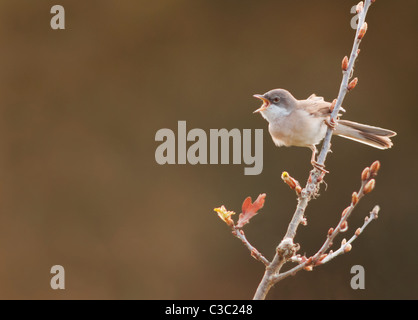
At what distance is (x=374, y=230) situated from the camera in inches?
171

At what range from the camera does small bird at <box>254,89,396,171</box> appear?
2225mm

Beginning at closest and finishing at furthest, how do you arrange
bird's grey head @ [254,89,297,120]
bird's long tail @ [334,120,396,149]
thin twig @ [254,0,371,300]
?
thin twig @ [254,0,371,300], bird's long tail @ [334,120,396,149], bird's grey head @ [254,89,297,120]

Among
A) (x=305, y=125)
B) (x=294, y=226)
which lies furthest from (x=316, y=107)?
(x=294, y=226)

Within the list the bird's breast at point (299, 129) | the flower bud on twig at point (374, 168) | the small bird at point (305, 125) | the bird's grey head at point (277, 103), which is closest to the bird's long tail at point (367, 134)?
the small bird at point (305, 125)

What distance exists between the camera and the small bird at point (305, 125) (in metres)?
2.22

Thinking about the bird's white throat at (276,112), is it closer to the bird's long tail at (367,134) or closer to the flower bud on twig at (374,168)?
the bird's long tail at (367,134)

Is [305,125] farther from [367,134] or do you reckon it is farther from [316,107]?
[367,134]

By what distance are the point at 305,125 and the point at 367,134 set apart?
0.26 meters

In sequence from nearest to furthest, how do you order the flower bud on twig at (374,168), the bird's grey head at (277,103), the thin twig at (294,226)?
the flower bud on twig at (374,168) < the thin twig at (294,226) < the bird's grey head at (277,103)

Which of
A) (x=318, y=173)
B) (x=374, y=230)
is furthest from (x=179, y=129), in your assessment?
(x=318, y=173)

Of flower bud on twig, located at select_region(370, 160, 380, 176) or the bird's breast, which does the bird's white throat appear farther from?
flower bud on twig, located at select_region(370, 160, 380, 176)

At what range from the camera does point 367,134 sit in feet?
7.43

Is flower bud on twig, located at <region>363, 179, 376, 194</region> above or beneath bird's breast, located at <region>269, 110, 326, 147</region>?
beneath

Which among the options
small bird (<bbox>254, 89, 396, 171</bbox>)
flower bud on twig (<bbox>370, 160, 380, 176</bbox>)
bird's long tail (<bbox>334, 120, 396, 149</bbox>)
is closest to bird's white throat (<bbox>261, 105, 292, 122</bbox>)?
small bird (<bbox>254, 89, 396, 171</bbox>)
